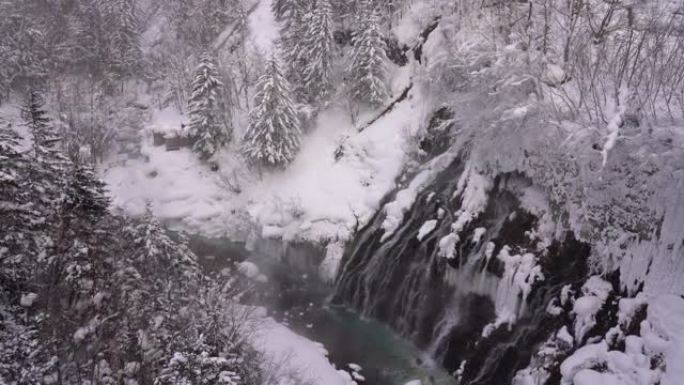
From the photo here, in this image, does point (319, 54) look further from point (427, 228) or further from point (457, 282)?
point (457, 282)

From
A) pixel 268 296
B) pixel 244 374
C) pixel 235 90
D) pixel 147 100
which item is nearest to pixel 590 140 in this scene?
pixel 244 374

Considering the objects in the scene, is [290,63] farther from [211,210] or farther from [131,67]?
[131,67]

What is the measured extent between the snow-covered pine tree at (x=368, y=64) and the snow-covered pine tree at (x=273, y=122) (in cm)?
408

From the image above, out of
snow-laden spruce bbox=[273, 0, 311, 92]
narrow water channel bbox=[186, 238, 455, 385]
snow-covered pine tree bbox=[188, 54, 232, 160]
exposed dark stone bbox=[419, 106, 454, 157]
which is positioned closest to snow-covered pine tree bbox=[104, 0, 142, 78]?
snow-covered pine tree bbox=[188, 54, 232, 160]

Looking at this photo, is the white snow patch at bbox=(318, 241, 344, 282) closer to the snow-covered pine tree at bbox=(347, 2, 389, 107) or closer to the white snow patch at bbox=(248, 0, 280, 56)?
A: the snow-covered pine tree at bbox=(347, 2, 389, 107)

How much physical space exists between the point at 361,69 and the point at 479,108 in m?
12.2

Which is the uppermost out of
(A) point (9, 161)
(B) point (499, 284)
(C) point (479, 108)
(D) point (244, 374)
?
(C) point (479, 108)

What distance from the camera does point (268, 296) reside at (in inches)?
813

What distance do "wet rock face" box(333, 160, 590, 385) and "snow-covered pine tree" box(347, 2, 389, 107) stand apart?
363 inches

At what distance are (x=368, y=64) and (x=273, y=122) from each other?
6503 mm

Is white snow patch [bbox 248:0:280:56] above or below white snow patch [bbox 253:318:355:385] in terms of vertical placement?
above

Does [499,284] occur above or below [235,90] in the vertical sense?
below

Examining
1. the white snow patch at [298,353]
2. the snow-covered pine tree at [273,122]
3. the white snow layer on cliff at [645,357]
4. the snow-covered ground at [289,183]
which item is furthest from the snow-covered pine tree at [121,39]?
the white snow layer on cliff at [645,357]

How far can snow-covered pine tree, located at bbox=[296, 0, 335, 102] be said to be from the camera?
27984 mm
